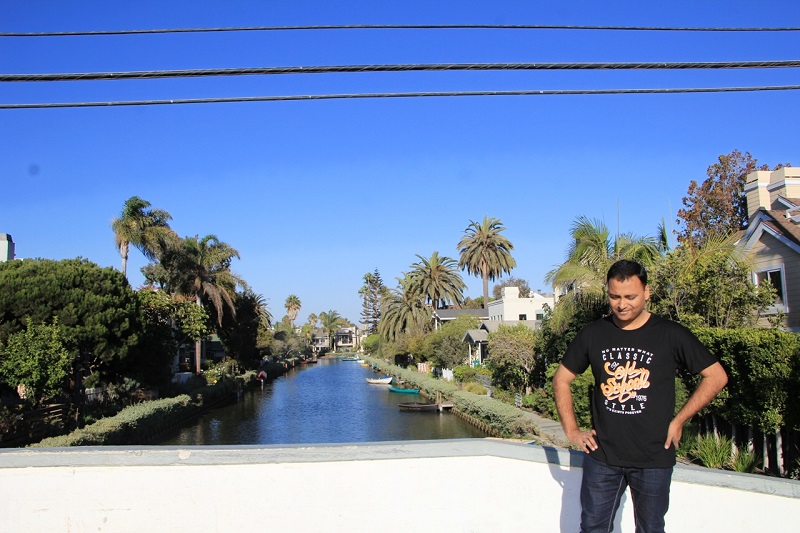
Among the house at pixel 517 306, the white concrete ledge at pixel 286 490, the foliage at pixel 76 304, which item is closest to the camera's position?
the white concrete ledge at pixel 286 490

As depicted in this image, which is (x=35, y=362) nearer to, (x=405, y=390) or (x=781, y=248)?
(x=781, y=248)

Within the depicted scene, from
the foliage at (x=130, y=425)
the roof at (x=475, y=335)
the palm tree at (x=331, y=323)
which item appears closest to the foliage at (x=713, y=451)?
the foliage at (x=130, y=425)

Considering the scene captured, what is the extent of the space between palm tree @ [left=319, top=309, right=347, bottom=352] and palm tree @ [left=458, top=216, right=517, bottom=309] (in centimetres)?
11675

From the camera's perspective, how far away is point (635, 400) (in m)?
3.25

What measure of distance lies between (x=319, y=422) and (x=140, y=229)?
58.6 feet

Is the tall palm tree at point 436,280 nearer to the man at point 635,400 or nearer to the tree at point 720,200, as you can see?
the tree at point 720,200

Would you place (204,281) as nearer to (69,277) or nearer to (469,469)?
(69,277)

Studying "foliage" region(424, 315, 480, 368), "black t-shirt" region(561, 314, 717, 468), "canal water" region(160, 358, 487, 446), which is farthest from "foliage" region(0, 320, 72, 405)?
"foliage" region(424, 315, 480, 368)

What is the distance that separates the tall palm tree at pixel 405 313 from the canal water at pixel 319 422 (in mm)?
8420

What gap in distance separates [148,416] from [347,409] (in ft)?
59.3

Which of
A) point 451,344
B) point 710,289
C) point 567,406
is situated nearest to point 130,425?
point 710,289

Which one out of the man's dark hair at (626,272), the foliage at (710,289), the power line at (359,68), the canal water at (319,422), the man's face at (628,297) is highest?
the power line at (359,68)

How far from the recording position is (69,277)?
1039 inches

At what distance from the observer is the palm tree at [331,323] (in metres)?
175
